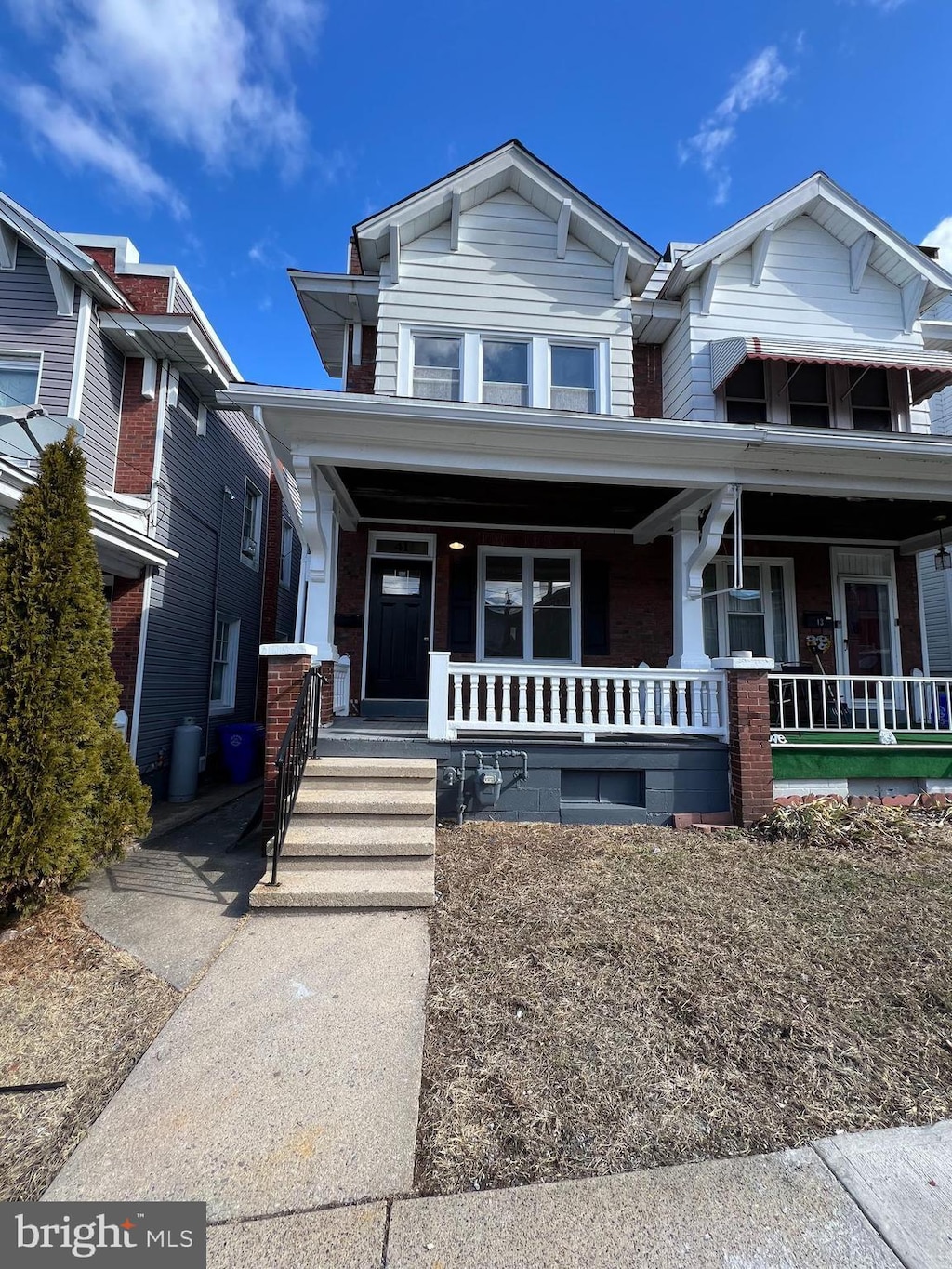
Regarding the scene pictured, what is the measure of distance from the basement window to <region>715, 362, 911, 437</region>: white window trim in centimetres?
565

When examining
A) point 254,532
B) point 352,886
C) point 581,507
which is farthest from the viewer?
point 254,532

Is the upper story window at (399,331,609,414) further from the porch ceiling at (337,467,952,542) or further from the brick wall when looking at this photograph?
the brick wall

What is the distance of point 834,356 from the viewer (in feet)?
24.6

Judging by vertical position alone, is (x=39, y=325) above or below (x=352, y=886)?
above

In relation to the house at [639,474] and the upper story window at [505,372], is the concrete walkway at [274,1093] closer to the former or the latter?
the house at [639,474]

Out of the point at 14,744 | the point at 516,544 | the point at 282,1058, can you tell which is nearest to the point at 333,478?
the point at 516,544

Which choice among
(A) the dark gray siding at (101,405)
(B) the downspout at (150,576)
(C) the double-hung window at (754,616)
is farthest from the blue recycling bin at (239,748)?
(C) the double-hung window at (754,616)

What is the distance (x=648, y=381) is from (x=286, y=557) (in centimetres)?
848

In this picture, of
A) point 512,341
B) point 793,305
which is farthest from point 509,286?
point 793,305

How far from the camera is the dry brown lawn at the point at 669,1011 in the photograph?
196cm

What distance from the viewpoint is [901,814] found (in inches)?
219

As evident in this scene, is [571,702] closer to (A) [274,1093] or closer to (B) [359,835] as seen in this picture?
(B) [359,835]

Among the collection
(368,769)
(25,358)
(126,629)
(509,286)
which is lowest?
(368,769)

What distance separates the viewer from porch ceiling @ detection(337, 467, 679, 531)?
6605mm
